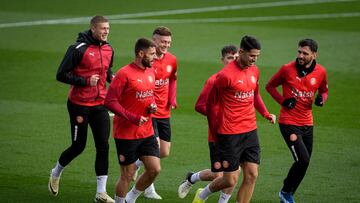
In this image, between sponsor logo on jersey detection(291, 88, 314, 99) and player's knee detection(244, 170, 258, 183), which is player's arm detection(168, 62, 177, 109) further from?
player's knee detection(244, 170, 258, 183)

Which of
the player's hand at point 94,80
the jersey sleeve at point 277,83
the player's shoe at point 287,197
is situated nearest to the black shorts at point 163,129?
the player's hand at point 94,80

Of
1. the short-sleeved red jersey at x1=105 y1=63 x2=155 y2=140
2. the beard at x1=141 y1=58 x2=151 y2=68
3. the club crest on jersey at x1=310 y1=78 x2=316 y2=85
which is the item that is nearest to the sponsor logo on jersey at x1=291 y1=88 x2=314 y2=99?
the club crest on jersey at x1=310 y1=78 x2=316 y2=85

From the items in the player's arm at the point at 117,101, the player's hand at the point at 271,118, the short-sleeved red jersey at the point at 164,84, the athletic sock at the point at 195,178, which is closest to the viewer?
the player's arm at the point at 117,101

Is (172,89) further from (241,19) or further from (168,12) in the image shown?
(168,12)

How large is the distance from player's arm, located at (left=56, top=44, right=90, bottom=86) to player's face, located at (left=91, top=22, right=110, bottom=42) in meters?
0.25

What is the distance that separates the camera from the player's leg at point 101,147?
40.7ft

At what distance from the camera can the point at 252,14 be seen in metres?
31.3

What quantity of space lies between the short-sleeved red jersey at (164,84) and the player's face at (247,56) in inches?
83.6

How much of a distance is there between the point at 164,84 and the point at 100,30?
1385 millimetres

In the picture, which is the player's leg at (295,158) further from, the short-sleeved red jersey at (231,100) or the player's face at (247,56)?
the player's face at (247,56)

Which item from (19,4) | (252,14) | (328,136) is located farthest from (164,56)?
(19,4)

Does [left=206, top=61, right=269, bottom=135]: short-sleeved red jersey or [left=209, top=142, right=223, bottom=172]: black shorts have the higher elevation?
[left=206, top=61, right=269, bottom=135]: short-sleeved red jersey

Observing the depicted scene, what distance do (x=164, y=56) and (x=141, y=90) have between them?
6.73 feet

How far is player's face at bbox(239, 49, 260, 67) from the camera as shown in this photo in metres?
11.2
